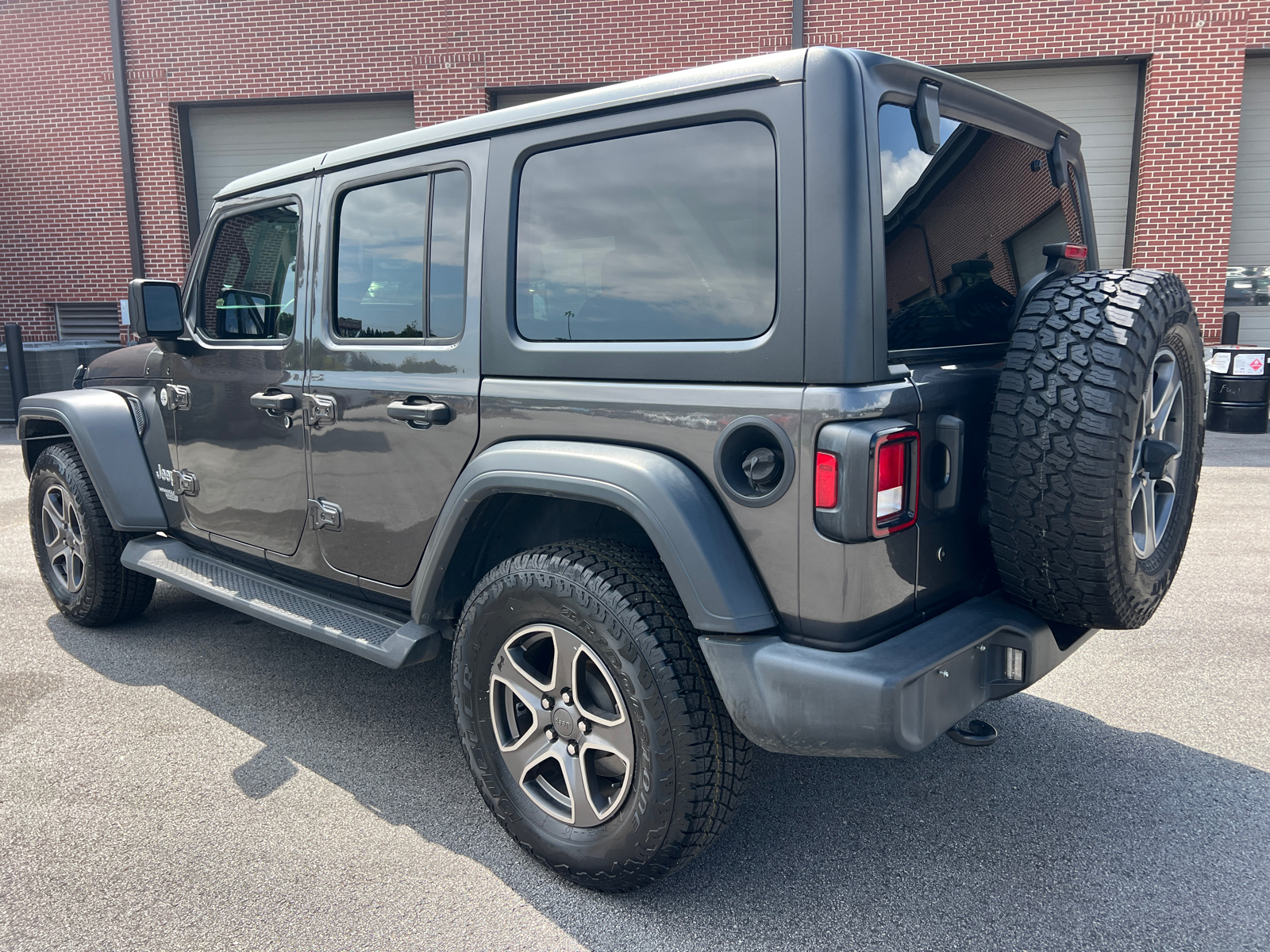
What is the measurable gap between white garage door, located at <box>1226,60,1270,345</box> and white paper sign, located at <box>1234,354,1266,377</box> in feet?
8.91

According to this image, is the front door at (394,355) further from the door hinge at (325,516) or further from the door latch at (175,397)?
the door latch at (175,397)

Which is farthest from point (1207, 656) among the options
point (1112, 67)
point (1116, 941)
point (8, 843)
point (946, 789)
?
point (1112, 67)

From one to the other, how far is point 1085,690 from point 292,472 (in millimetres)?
3158

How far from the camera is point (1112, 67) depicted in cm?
1204

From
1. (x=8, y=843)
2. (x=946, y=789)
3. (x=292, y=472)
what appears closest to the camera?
(x=8, y=843)

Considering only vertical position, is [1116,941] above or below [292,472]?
below

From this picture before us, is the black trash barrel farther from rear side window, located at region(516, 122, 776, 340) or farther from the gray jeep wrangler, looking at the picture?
rear side window, located at region(516, 122, 776, 340)

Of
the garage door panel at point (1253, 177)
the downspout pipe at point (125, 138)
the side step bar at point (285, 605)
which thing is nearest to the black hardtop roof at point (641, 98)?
the side step bar at point (285, 605)

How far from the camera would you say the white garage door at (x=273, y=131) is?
44.3ft

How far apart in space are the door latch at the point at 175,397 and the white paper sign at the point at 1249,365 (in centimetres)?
1127

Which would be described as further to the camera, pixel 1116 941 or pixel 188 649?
pixel 188 649

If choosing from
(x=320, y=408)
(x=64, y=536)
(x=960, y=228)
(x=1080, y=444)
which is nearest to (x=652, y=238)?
(x=960, y=228)

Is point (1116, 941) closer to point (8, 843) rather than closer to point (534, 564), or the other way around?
point (534, 564)

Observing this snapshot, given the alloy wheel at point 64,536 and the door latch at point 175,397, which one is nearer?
the door latch at point 175,397
